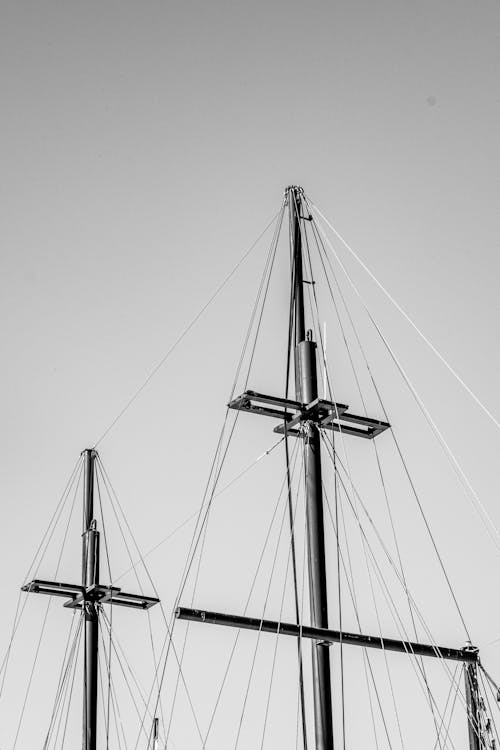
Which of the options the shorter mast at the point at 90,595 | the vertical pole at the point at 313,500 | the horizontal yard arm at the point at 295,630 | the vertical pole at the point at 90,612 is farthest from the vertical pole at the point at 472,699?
the vertical pole at the point at 90,612

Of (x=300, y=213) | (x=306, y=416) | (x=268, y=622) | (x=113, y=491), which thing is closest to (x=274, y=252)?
(x=300, y=213)

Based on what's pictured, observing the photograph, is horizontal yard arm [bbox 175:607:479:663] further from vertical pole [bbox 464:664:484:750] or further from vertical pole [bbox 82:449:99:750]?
vertical pole [bbox 82:449:99:750]

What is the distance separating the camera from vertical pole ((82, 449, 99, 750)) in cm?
1977

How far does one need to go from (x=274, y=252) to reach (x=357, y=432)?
8.83 ft

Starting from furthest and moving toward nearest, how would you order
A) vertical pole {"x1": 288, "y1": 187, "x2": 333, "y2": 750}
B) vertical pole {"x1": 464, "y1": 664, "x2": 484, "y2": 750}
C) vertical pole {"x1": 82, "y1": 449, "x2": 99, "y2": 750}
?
vertical pole {"x1": 82, "y1": 449, "x2": 99, "y2": 750}
vertical pole {"x1": 464, "y1": 664, "x2": 484, "y2": 750}
vertical pole {"x1": 288, "y1": 187, "x2": 333, "y2": 750}

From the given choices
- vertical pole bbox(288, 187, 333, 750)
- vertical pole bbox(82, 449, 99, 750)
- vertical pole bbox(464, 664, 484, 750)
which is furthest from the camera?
vertical pole bbox(82, 449, 99, 750)

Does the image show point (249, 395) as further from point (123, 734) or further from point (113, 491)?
point (123, 734)

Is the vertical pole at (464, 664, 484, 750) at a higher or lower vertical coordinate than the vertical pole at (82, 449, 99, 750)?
lower

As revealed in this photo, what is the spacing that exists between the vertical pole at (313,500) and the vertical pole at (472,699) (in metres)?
3.12

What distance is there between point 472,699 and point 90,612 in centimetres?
720

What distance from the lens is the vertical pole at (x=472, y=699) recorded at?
15.9 meters

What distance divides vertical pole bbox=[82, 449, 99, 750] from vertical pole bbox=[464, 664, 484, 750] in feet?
21.2

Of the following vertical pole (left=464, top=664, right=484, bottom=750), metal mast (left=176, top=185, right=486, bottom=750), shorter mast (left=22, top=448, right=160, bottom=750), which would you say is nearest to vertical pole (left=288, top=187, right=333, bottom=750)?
metal mast (left=176, top=185, right=486, bottom=750)

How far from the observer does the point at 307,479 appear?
569 inches
